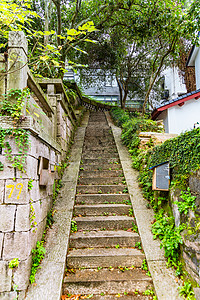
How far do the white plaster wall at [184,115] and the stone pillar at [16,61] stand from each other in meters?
7.50

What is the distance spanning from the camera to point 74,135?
27.6 ft

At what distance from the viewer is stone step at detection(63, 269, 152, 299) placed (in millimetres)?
2848

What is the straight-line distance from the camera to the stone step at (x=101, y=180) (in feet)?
17.1

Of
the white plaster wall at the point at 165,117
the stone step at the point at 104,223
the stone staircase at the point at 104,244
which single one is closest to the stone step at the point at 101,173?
the stone staircase at the point at 104,244

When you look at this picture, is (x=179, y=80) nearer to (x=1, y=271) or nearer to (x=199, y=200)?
(x=199, y=200)

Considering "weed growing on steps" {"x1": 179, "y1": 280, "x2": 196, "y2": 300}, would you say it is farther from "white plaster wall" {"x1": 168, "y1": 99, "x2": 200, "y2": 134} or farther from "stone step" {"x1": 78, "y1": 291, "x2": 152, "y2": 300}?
"white plaster wall" {"x1": 168, "y1": 99, "x2": 200, "y2": 134}

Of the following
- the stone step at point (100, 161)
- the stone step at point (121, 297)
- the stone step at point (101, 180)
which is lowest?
the stone step at point (121, 297)

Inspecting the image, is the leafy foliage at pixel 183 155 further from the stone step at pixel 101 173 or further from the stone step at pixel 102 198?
the stone step at pixel 101 173

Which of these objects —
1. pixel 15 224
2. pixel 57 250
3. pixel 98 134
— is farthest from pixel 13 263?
pixel 98 134

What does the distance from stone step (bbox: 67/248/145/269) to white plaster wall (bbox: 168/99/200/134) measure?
22.4 ft

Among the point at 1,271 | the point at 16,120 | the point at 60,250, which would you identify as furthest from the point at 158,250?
the point at 16,120

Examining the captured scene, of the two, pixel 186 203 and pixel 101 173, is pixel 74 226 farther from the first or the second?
pixel 186 203

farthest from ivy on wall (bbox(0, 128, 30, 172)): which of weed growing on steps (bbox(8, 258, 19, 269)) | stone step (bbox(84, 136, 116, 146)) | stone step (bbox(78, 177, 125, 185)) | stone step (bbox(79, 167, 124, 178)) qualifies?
stone step (bbox(84, 136, 116, 146))

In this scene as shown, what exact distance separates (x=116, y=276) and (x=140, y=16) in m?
10.1
